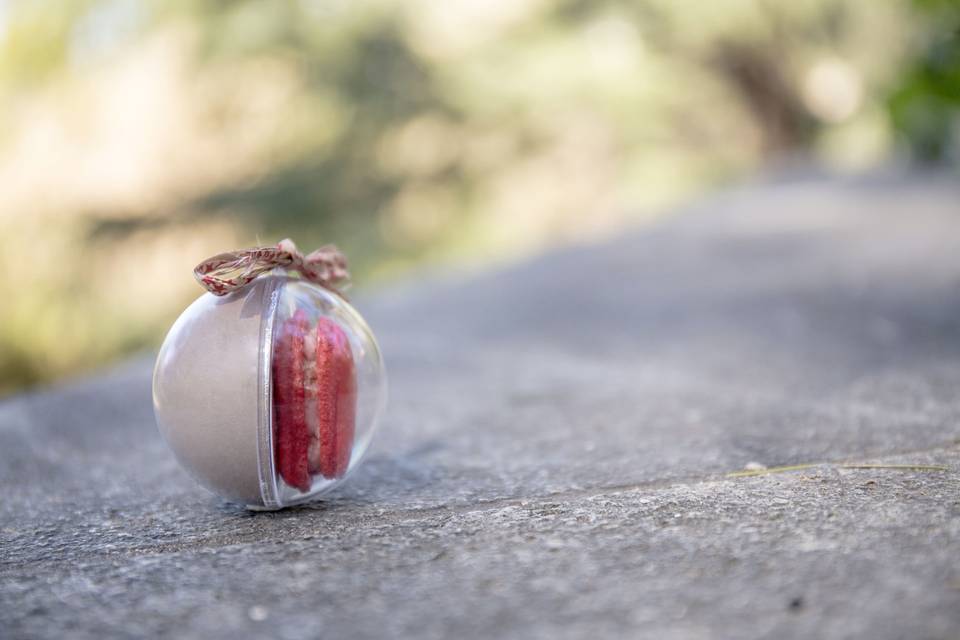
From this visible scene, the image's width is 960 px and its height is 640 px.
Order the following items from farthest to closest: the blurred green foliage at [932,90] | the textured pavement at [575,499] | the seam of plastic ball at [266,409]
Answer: the blurred green foliage at [932,90] < the seam of plastic ball at [266,409] < the textured pavement at [575,499]

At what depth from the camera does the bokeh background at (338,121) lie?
25.1 ft

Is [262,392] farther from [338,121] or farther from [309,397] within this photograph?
[338,121]

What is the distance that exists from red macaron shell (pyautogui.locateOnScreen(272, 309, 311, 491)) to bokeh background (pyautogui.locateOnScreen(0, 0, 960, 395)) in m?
6.43

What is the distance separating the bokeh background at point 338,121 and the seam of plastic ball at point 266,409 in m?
6.43

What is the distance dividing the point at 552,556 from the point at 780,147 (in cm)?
852

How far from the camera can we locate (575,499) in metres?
1.42

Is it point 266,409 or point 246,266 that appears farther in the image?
point 246,266

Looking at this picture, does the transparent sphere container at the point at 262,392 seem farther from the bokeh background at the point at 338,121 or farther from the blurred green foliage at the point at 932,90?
the bokeh background at the point at 338,121

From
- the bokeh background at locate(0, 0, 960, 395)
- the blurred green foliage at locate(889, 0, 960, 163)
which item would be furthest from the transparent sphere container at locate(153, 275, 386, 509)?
the bokeh background at locate(0, 0, 960, 395)

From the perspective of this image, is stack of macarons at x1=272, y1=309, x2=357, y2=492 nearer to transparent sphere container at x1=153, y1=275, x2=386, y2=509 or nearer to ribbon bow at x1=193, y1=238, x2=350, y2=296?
transparent sphere container at x1=153, y1=275, x2=386, y2=509

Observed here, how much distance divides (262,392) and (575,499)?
19.7 inches

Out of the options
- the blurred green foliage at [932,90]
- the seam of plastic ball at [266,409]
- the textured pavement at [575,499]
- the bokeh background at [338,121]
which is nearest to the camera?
the textured pavement at [575,499]

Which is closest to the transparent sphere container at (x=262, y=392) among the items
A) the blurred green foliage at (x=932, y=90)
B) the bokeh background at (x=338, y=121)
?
the blurred green foliage at (x=932, y=90)

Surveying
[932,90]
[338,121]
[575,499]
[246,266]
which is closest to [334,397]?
[246,266]
